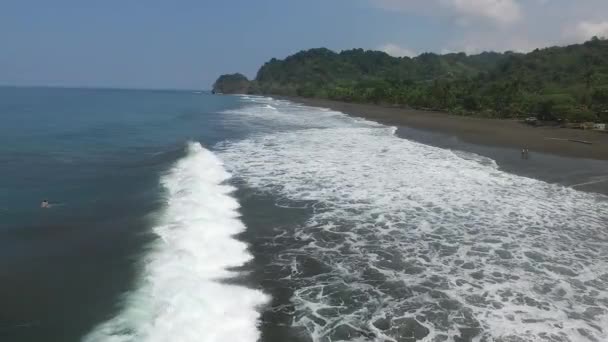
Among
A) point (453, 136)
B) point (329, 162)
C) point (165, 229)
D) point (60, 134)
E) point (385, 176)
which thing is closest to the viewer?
point (165, 229)

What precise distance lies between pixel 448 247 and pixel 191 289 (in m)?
7.82

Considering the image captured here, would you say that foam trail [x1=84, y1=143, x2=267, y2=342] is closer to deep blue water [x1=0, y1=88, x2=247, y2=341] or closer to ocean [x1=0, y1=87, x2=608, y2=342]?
ocean [x1=0, y1=87, x2=608, y2=342]

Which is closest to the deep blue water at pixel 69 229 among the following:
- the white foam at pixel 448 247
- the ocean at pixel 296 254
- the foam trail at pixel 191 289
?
the ocean at pixel 296 254

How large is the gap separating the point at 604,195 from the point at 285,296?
17139 millimetres

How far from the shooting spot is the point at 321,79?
189 metres

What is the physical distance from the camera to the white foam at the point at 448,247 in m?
8.98

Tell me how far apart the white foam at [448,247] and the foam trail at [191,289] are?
1.36 meters

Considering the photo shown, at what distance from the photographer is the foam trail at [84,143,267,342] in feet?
26.8

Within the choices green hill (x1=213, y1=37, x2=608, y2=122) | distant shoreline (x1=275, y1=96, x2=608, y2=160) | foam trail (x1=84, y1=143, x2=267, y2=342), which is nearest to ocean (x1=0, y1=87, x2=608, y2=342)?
foam trail (x1=84, y1=143, x2=267, y2=342)

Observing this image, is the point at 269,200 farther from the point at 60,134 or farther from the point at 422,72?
the point at 422,72

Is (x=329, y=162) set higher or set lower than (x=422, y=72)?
lower

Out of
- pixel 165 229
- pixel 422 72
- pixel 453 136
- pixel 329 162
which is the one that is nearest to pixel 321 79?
pixel 422 72

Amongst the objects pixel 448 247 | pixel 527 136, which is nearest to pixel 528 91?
pixel 527 136

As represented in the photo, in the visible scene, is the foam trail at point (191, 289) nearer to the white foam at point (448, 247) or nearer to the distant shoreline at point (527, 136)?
the white foam at point (448, 247)
